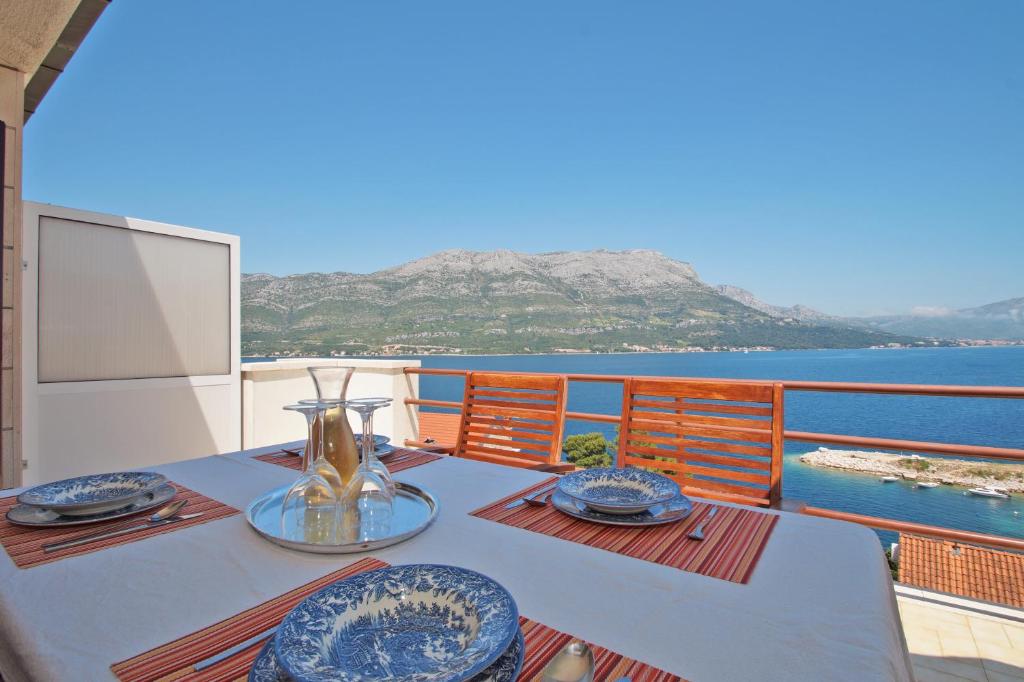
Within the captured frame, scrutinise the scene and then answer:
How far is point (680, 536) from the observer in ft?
2.67

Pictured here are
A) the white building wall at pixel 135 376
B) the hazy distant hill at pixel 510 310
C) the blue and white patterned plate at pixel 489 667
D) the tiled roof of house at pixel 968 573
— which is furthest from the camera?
the hazy distant hill at pixel 510 310

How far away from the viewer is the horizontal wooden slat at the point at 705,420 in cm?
141

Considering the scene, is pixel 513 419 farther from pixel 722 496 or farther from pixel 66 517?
pixel 66 517

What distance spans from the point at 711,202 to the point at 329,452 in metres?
38.7

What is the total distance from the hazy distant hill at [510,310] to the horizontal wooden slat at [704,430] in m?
11.7

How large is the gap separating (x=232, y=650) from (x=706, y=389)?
1.31 metres

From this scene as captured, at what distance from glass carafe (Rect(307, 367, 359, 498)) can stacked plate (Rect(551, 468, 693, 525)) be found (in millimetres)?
380

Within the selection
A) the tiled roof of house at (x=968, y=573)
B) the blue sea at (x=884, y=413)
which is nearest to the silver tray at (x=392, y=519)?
the tiled roof of house at (x=968, y=573)

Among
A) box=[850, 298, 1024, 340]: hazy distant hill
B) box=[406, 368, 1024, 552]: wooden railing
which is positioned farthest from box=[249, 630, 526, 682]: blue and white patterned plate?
box=[850, 298, 1024, 340]: hazy distant hill

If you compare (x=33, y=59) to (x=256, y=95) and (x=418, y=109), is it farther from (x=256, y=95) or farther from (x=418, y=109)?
(x=418, y=109)

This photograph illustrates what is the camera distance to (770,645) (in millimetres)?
515

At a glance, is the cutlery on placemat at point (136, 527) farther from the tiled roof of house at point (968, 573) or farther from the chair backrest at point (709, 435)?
the tiled roof of house at point (968, 573)

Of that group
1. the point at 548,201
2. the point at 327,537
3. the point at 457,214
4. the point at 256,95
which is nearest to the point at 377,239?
the point at 457,214

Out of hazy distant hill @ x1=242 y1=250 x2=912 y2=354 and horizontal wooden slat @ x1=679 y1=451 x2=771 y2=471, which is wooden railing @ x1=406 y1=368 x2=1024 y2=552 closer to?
horizontal wooden slat @ x1=679 y1=451 x2=771 y2=471
